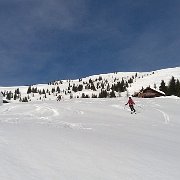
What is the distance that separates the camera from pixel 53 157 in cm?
1355

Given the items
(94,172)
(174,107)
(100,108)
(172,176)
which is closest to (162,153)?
(172,176)

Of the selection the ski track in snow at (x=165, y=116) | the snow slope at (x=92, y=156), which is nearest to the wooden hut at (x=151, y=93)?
the ski track in snow at (x=165, y=116)

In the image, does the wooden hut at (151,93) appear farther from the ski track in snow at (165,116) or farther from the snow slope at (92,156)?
the snow slope at (92,156)

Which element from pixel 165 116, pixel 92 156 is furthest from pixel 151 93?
pixel 92 156

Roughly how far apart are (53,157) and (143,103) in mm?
33402

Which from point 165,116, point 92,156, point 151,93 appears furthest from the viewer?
point 151,93

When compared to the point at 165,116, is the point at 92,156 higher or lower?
lower

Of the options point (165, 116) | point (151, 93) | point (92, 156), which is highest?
point (151, 93)

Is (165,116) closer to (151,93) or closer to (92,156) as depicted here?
(92,156)

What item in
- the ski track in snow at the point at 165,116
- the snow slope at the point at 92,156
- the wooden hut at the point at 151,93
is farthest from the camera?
the wooden hut at the point at 151,93

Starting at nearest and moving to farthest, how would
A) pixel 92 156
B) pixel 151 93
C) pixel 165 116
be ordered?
pixel 92 156 → pixel 165 116 → pixel 151 93

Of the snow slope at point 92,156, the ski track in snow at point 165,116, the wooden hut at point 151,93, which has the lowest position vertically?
the snow slope at point 92,156

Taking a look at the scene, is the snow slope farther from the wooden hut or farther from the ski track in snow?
the wooden hut

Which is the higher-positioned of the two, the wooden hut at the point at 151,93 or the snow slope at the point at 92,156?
the wooden hut at the point at 151,93
